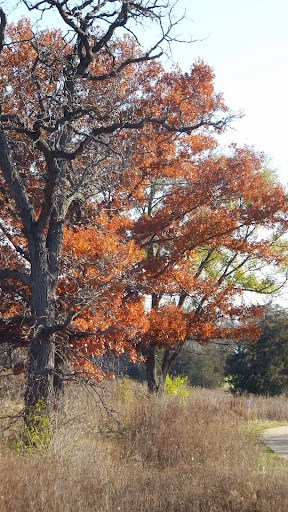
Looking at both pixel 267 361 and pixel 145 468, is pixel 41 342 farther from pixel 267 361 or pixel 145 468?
pixel 267 361

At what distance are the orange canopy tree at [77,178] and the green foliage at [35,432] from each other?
269 mm

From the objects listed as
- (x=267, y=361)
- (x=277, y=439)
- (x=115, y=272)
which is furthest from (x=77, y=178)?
(x=267, y=361)

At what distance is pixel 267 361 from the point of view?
3247 cm

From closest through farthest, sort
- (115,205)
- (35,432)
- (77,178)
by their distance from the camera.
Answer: (35,432)
(77,178)
(115,205)

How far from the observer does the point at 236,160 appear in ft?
55.8

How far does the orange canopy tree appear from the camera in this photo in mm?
9930

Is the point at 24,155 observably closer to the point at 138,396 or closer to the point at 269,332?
the point at 138,396

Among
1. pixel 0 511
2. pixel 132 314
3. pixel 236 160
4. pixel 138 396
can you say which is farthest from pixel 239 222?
pixel 0 511

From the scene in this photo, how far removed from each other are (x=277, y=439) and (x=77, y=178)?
23.5 feet

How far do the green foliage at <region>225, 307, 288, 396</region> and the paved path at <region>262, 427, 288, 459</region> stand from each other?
18383 millimetres

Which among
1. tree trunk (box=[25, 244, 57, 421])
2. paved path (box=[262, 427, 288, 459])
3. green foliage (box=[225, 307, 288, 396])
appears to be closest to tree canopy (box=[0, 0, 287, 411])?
tree trunk (box=[25, 244, 57, 421])

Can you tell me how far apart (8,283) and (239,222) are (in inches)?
318

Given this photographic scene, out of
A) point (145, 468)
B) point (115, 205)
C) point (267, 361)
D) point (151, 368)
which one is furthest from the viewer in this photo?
point (267, 361)

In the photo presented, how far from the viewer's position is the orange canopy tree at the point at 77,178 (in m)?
9.93
